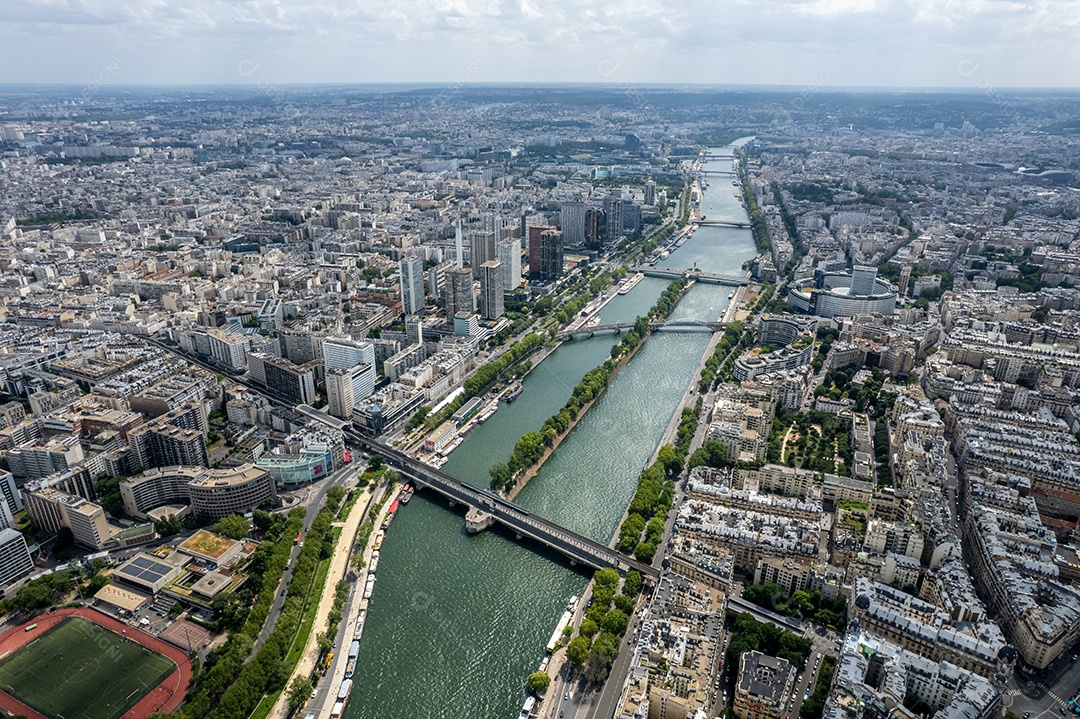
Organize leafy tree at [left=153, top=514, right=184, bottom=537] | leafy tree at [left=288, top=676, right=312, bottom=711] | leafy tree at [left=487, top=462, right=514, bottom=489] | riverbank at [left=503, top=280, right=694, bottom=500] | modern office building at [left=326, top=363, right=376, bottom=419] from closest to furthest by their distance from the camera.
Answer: leafy tree at [left=288, top=676, right=312, bottom=711], leafy tree at [left=153, top=514, right=184, bottom=537], leafy tree at [left=487, top=462, right=514, bottom=489], riverbank at [left=503, top=280, right=694, bottom=500], modern office building at [left=326, top=363, right=376, bottom=419]

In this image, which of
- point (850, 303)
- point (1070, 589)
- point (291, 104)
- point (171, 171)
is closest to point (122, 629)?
point (1070, 589)

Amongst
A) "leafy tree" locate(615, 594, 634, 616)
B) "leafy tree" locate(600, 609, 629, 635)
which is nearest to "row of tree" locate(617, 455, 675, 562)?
"leafy tree" locate(615, 594, 634, 616)

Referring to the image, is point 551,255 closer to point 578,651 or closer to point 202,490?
point 202,490

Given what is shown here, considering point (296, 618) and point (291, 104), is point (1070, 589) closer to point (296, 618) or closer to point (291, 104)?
point (296, 618)

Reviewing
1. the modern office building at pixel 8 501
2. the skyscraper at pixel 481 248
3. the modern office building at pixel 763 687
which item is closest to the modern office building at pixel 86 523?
the modern office building at pixel 8 501

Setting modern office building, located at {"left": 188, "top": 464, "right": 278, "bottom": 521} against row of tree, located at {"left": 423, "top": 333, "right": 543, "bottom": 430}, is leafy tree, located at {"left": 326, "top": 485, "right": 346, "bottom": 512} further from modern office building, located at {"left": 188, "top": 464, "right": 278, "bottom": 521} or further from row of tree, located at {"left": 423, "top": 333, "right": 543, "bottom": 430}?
row of tree, located at {"left": 423, "top": 333, "right": 543, "bottom": 430}

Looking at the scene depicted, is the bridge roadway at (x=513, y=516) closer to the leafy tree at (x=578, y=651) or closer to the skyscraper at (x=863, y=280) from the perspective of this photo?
the leafy tree at (x=578, y=651)
